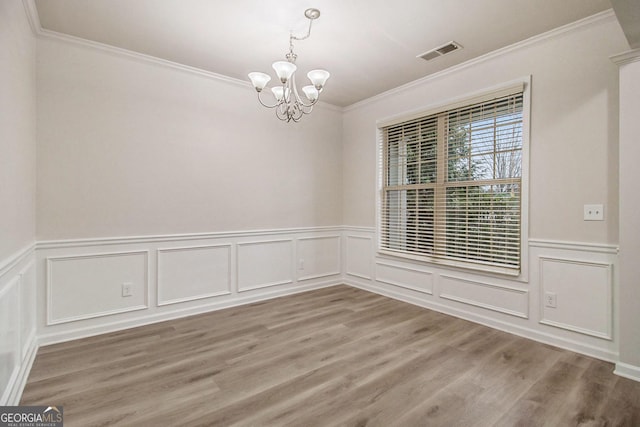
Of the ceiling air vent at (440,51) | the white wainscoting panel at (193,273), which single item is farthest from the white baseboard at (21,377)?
the ceiling air vent at (440,51)

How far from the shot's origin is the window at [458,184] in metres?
3.06

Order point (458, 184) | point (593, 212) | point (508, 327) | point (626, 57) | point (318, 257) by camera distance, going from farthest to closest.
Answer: point (318, 257)
point (458, 184)
point (508, 327)
point (593, 212)
point (626, 57)

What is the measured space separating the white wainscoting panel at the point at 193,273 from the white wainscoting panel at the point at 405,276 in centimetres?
201

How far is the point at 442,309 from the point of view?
3.61 meters

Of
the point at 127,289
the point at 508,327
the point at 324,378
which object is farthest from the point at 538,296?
the point at 127,289

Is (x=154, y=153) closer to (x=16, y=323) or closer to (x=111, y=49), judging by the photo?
(x=111, y=49)

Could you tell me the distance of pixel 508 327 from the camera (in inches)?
121

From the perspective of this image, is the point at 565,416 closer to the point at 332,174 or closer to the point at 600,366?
the point at 600,366

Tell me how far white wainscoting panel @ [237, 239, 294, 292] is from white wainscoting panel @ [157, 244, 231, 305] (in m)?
0.18

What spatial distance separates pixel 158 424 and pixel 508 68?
3931 millimetres

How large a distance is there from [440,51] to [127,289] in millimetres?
3845

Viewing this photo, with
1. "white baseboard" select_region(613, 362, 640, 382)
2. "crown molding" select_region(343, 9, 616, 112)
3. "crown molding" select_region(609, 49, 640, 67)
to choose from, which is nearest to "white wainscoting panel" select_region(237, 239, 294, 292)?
"crown molding" select_region(343, 9, 616, 112)

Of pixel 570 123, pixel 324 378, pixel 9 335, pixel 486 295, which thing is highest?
pixel 570 123

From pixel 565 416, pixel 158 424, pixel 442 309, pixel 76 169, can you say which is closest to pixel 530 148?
pixel 442 309
